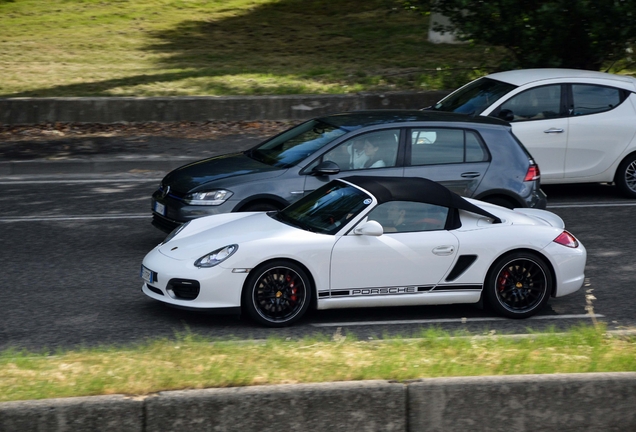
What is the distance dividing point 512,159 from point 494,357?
15.0 ft

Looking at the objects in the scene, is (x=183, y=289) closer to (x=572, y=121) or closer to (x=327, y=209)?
(x=327, y=209)

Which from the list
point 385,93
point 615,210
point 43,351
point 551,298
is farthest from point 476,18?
point 43,351

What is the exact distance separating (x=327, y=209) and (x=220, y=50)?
15.6 meters

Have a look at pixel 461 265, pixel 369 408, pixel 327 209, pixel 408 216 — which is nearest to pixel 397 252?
pixel 408 216

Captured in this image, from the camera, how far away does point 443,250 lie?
7441 millimetres

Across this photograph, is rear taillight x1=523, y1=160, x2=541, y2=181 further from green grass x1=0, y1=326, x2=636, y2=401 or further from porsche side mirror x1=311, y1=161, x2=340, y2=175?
green grass x1=0, y1=326, x2=636, y2=401

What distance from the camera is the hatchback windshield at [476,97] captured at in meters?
12.4

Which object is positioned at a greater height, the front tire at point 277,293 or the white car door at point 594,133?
the white car door at point 594,133

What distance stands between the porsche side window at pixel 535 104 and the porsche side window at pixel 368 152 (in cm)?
318

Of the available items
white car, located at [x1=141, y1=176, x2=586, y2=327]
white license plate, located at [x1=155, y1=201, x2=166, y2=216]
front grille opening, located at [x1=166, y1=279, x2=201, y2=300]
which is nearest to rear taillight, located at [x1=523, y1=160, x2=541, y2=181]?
white car, located at [x1=141, y1=176, x2=586, y2=327]

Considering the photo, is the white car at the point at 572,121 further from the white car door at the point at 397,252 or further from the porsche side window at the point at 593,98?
the white car door at the point at 397,252

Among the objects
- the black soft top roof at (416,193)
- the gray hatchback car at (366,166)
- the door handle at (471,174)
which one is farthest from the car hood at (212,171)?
the door handle at (471,174)

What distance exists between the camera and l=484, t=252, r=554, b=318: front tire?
7.56 m

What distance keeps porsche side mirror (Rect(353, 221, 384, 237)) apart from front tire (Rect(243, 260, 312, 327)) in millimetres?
576
